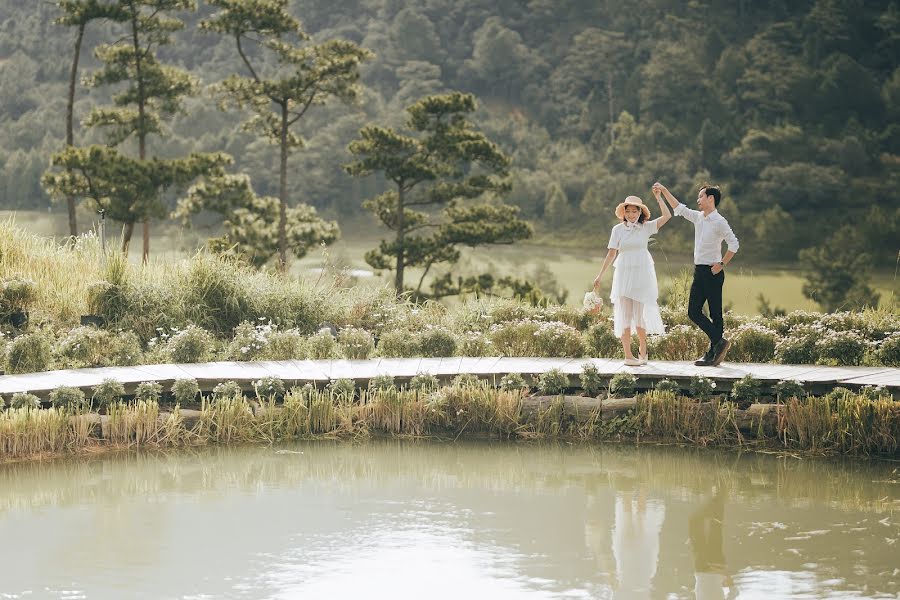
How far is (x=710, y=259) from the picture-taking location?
9.06 m

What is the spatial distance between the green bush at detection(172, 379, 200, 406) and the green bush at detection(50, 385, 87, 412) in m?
0.66

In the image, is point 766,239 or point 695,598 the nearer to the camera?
point 695,598

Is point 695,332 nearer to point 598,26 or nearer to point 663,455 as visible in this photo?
point 663,455

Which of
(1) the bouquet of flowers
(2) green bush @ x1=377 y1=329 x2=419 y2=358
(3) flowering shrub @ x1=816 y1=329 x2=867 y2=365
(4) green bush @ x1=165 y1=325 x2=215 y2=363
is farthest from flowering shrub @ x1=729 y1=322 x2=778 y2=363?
(4) green bush @ x1=165 y1=325 x2=215 y2=363

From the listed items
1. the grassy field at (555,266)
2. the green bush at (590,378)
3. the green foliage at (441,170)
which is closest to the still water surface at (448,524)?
the green bush at (590,378)

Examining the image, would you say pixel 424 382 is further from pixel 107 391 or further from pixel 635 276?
pixel 107 391

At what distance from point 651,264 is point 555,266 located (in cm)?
2336

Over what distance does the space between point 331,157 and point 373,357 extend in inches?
990

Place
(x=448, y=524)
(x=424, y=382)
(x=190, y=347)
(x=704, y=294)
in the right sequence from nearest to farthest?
1. (x=448, y=524)
2. (x=424, y=382)
3. (x=704, y=294)
4. (x=190, y=347)

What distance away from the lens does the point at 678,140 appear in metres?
35.5

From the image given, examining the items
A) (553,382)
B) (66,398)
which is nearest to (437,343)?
(553,382)

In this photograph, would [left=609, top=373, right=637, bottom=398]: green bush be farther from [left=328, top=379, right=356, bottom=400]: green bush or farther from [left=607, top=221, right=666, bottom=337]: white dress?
[left=328, top=379, right=356, bottom=400]: green bush

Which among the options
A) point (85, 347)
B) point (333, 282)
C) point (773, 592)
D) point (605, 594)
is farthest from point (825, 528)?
point (333, 282)

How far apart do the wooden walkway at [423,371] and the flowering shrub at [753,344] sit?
2.13 feet
